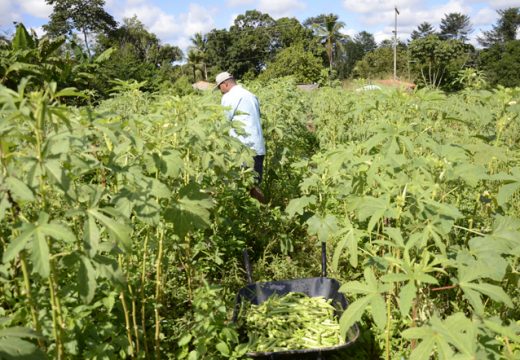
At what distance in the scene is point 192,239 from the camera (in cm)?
297

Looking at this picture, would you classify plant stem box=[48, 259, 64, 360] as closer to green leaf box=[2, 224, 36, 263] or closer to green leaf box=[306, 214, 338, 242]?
green leaf box=[2, 224, 36, 263]

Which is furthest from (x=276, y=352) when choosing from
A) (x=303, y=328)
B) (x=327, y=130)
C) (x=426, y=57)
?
(x=426, y=57)

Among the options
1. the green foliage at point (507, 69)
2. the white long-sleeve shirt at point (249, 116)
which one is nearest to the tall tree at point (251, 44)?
the green foliage at point (507, 69)

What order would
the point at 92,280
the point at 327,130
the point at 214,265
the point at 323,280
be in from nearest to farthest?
the point at 92,280
the point at 323,280
the point at 214,265
the point at 327,130

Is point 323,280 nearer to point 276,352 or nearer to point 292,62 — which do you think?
point 276,352

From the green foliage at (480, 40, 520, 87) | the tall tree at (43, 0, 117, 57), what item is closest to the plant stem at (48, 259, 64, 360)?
the green foliage at (480, 40, 520, 87)

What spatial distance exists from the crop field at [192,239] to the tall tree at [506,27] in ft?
262

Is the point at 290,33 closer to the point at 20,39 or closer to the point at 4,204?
the point at 20,39

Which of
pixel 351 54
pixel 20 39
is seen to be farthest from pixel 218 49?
pixel 20 39

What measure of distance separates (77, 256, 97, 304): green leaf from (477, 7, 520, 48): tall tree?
81502mm

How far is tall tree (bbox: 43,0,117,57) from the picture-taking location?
50500mm

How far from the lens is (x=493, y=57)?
36.6 m

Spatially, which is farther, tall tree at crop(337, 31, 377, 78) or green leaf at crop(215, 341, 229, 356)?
tall tree at crop(337, 31, 377, 78)

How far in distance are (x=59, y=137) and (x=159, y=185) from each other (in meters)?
0.42
